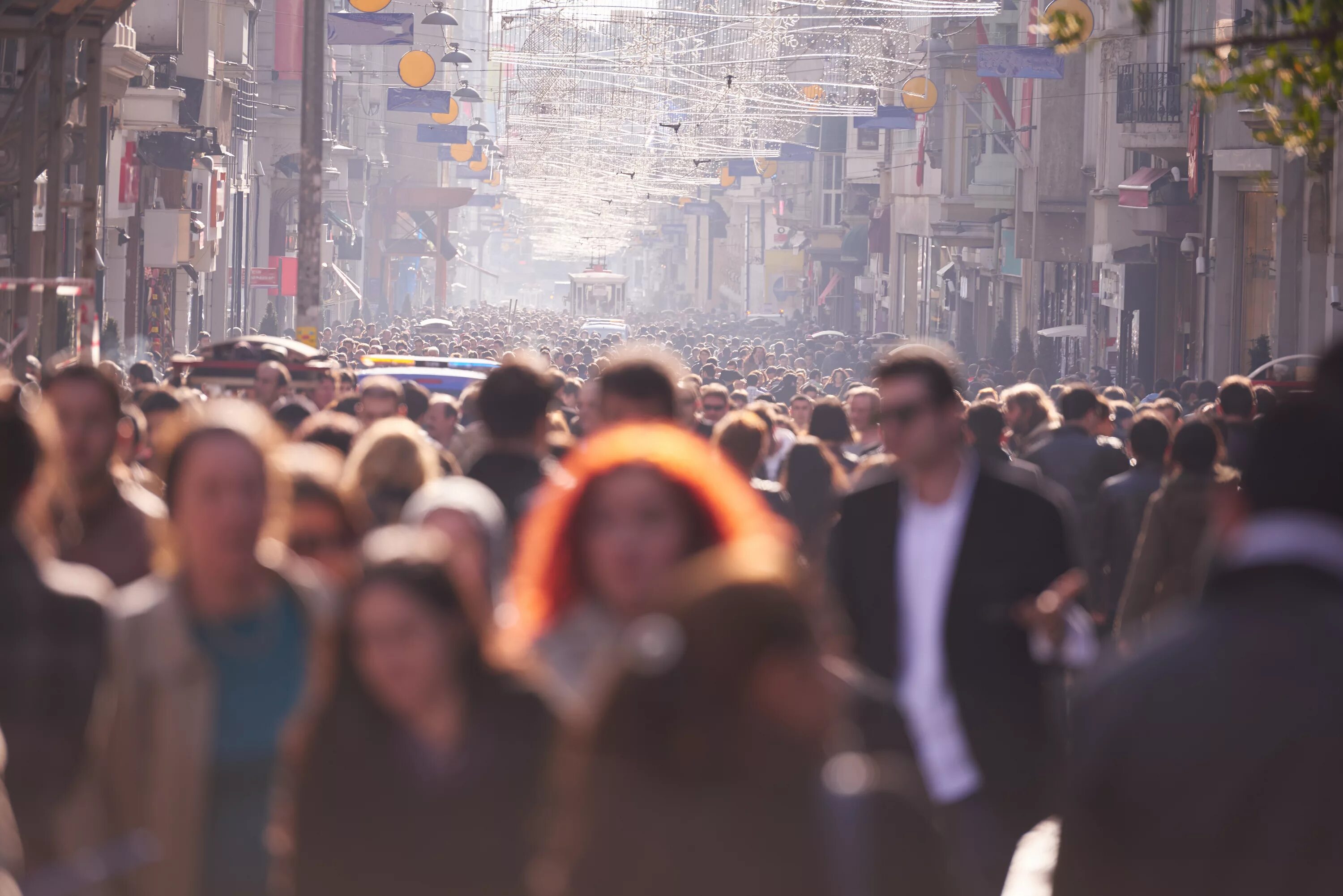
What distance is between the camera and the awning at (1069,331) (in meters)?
43.9

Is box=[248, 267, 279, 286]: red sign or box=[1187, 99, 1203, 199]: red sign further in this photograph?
box=[248, 267, 279, 286]: red sign

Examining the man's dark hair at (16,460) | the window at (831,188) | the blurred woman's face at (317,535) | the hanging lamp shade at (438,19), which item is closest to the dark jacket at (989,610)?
the blurred woman's face at (317,535)

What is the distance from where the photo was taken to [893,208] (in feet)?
234

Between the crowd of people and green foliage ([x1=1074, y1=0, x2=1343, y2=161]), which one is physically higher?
green foliage ([x1=1074, y1=0, x2=1343, y2=161])

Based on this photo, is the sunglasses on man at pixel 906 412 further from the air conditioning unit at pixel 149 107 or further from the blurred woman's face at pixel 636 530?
the air conditioning unit at pixel 149 107

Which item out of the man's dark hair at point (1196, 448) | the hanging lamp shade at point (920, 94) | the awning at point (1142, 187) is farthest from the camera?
the hanging lamp shade at point (920, 94)

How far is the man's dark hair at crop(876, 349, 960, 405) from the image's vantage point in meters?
5.66

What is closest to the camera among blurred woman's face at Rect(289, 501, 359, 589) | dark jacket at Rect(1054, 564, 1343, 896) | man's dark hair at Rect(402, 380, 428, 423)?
dark jacket at Rect(1054, 564, 1343, 896)

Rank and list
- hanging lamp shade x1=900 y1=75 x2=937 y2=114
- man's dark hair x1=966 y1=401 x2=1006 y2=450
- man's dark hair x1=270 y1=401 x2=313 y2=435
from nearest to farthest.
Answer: man's dark hair x1=270 y1=401 x2=313 y2=435, man's dark hair x1=966 y1=401 x2=1006 y2=450, hanging lamp shade x1=900 y1=75 x2=937 y2=114

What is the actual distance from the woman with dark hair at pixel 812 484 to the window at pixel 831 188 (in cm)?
7616

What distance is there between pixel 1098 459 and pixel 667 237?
137 metres

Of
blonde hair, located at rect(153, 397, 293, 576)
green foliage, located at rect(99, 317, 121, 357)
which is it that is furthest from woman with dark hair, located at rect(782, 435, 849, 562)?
green foliage, located at rect(99, 317, 121, 357)

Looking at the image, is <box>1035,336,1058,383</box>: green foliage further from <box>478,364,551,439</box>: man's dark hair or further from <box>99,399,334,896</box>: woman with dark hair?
<box>99,399,334,896</box>: woman with dark hair

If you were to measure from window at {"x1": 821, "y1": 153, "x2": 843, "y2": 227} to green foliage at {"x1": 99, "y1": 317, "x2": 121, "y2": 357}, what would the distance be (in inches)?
2182
